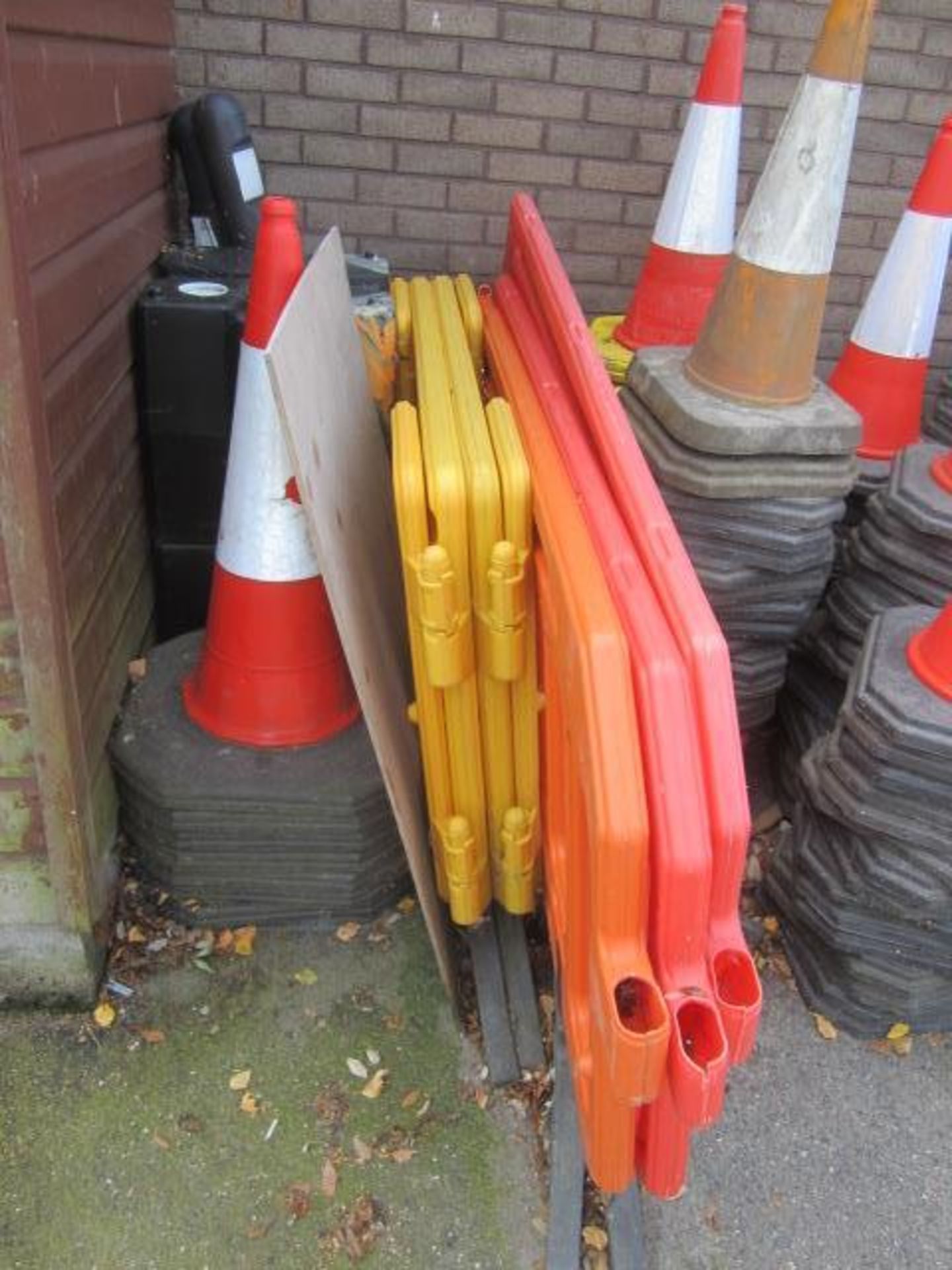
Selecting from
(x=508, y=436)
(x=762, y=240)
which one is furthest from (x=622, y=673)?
(x=762, y=240)

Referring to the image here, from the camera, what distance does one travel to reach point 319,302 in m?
2.25

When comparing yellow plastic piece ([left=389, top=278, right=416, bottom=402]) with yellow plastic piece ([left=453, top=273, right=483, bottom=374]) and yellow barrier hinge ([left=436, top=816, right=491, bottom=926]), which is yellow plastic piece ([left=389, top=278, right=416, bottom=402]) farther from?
yellow barrier hinge ([left=436, top=816, right=491, bottom=926])

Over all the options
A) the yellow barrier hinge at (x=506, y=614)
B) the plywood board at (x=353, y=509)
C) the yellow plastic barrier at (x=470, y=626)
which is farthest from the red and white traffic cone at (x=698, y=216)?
the yellow barrier hinge at (x=506, y=614)

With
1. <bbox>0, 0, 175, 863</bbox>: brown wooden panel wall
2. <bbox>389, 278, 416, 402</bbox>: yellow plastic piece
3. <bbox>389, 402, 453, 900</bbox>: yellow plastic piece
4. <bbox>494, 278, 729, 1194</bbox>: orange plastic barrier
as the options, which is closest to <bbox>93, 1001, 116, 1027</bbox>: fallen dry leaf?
<bbox>0, 0, 175, 863</bbox>: brown wooden panel wall

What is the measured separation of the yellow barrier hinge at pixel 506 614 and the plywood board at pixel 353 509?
28 centimetres

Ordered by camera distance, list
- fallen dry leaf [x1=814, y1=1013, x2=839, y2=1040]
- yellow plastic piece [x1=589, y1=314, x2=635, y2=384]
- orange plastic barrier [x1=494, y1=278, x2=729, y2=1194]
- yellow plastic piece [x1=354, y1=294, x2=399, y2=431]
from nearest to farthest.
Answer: orange plastic barrier [x1=494, y1=278, x2=729, y2=1194] → fallen dry leaf [x1=814, y1=1013, x2=839, y2=1040] → yellow plastic piece [x1=354, y1=294, x2=399, y2=431] → yellow plastic piece [x1=589, y1=314, x2=635, y2=384]

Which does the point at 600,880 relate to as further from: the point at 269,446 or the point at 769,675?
the point at 769,675

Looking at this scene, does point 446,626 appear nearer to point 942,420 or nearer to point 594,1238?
point 594,1238

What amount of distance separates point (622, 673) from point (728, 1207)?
4.32ft

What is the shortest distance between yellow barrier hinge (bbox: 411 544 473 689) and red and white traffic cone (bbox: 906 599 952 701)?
1.00 metres

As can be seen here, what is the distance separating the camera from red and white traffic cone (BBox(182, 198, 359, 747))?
2221mm

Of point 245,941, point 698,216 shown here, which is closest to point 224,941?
point 245,941

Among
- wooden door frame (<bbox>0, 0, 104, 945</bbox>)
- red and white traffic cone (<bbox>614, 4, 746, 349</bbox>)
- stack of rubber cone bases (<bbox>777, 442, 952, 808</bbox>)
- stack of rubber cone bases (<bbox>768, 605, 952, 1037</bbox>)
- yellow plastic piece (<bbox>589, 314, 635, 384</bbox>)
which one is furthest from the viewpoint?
yellow plastic piece (<bbox>589, 314, 635, 384</bbox>)

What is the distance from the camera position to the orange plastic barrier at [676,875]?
135cm
